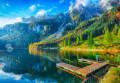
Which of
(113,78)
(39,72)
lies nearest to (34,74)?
(39,72)

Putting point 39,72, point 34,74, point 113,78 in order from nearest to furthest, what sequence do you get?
1. point 113,78
2. point 34,74
3. point 39,72

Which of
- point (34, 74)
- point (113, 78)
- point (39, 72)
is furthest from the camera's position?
point (39, 72)

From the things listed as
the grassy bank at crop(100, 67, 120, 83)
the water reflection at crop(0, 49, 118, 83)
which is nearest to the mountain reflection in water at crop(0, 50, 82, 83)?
the water reflection at crop(0, 49, 118, 83)

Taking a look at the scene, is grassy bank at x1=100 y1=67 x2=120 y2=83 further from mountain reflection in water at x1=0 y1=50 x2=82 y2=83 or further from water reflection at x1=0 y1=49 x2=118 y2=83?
mountain reflection in water at x1=0 y1=50 x2=82 y2=83

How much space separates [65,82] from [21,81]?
1437cm

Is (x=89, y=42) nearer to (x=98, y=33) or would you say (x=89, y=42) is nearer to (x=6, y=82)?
(x=98, y=33)

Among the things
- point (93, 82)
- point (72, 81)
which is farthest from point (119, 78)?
point (72, 81)

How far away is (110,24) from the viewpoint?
7554 inches

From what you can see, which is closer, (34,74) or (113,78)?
(113,78)

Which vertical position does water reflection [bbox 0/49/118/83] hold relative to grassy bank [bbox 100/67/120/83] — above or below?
below

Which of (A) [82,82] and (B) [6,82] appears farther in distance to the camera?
(B) [6,82]

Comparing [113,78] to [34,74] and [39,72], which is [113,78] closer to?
[39,72]

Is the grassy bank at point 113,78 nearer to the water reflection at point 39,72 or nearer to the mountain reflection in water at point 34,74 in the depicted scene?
the water reflection at point 39,72

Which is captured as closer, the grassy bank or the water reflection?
the grassy bank
